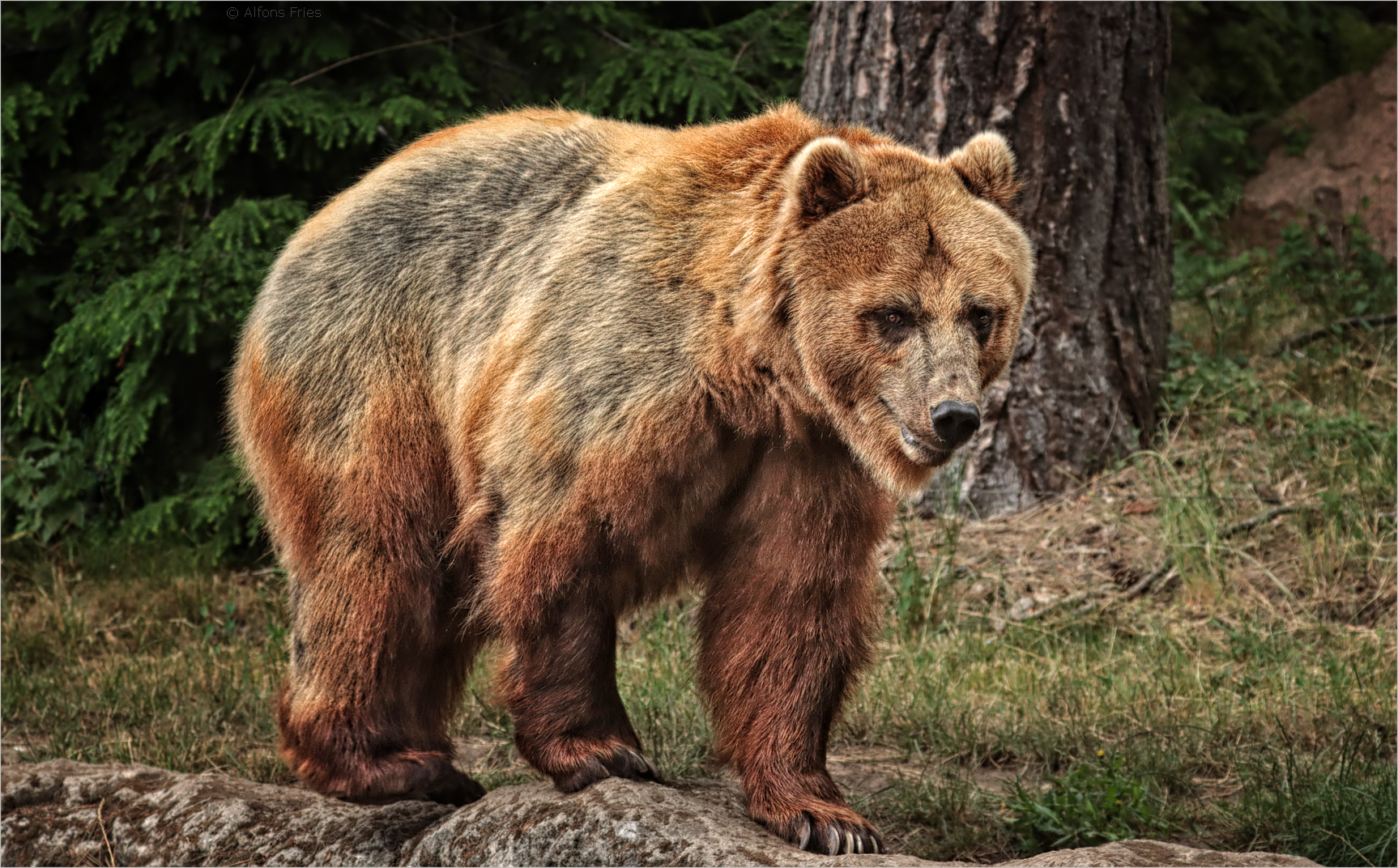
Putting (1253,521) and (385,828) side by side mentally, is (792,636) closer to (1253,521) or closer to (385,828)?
(385,828)

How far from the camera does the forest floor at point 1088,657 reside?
14.2 ft

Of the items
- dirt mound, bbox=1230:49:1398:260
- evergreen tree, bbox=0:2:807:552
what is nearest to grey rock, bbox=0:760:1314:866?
evergreen tree, bbox=0:2:807:552

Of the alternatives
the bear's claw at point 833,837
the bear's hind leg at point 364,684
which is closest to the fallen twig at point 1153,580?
the bear's claw at point 833,837

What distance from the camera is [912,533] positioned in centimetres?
676

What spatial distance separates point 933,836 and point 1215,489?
3082mm

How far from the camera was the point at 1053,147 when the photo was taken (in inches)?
259

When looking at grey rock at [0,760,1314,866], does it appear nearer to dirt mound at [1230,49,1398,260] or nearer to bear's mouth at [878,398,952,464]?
bear's mouth at [878,398,952,464]

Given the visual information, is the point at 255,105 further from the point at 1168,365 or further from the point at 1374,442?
the point at 1374,442

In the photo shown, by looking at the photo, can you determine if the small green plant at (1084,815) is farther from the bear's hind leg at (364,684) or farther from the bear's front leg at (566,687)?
the bear's hind leg at (364,684)

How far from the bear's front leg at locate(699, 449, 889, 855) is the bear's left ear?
886 millimetres

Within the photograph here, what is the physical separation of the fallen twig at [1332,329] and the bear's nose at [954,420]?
510 cm

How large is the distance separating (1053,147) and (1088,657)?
2509 millimetres

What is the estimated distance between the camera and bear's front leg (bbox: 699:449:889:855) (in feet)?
12.1

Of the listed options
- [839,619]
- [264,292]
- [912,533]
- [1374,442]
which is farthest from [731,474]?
[1374,442]
